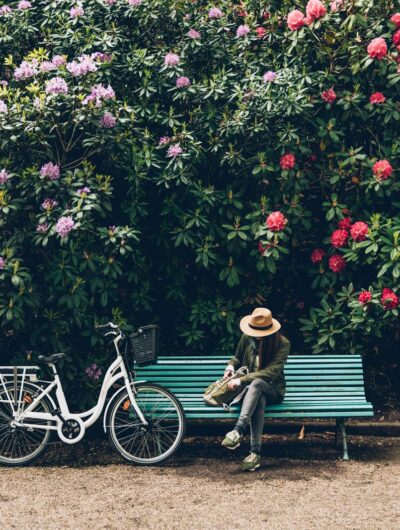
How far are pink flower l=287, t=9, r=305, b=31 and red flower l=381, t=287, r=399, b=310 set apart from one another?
236cm

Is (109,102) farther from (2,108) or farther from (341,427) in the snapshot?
(341,427)

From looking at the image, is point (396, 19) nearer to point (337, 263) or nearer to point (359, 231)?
point (359, 231)

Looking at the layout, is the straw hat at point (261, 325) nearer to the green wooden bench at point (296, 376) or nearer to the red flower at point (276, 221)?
the green wooden bench at point (296, 376)

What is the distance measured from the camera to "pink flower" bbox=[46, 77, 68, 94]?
7184 millimetres

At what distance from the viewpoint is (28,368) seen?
7.12m

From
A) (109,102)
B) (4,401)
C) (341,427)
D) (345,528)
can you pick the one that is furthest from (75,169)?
(345,528)

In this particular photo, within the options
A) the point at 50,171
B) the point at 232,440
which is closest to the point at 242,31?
the point at 50,171

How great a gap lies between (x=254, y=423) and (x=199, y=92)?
115 inches

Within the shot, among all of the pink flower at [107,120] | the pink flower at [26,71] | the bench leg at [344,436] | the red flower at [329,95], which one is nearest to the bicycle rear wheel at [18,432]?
the pink flower at [107,120]

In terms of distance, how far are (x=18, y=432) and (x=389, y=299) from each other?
3161 mm

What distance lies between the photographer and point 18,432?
715 centimetres

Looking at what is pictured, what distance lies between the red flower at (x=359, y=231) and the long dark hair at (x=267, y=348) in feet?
4.10

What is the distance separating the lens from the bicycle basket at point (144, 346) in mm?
7059

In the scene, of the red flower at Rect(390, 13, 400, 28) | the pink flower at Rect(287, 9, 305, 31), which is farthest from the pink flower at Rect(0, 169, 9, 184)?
the red flower at Rect(390, 13, 400, 28)
